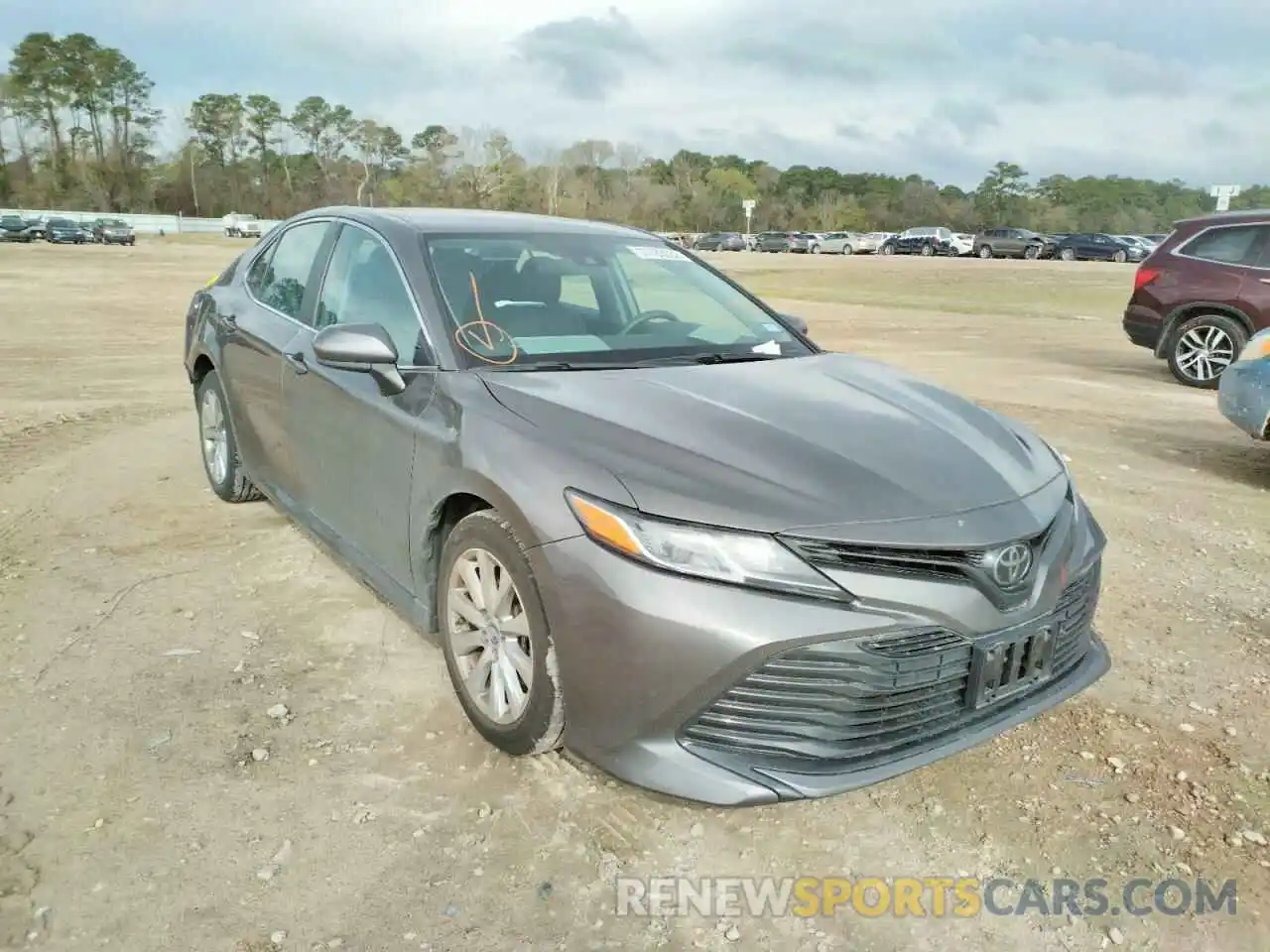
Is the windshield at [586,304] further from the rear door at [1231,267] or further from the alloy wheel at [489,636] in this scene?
the rear door at [1231,267]

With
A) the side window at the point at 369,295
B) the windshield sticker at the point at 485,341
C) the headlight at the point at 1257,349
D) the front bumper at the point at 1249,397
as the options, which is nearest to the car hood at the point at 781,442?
the windshield sticker at the point at 485,341

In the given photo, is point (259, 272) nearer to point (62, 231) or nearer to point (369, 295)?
point (369, 295)

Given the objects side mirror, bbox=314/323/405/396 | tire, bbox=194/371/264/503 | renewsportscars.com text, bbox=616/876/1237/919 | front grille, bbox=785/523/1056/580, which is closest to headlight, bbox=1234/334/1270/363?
renewsportscars.com text, bbox=616/876/1237/919

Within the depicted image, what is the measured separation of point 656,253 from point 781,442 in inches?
70.6

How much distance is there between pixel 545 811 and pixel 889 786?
1005 mm

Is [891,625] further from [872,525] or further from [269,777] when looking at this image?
[269,777]

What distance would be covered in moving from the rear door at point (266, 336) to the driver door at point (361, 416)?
0.18 m

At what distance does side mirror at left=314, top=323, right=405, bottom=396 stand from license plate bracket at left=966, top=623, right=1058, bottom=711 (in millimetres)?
1949

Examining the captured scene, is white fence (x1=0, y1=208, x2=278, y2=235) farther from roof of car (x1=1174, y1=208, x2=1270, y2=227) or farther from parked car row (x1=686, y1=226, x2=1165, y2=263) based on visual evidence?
roof of car (x1=1174, y1=208, x2=1270, y2=227)

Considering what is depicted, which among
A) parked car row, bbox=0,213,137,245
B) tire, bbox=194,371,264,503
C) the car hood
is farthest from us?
parked car row, bbox=0,213,137,245

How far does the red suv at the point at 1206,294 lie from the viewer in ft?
33.3

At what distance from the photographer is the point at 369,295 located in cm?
374

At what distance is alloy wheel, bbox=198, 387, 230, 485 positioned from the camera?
5227 millimetres

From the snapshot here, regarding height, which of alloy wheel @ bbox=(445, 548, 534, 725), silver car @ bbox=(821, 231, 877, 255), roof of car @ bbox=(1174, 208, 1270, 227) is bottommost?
silver car @ bbox=(821, 231, 877, 255)
